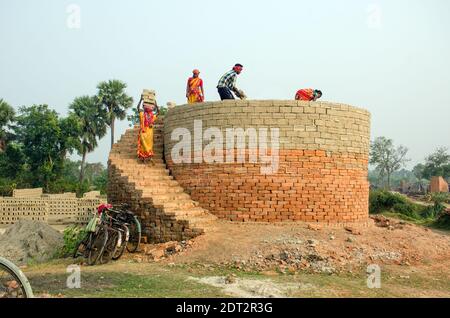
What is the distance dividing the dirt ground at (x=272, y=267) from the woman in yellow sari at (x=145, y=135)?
288cm

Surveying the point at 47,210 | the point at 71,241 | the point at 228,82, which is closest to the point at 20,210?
the point at 47,210

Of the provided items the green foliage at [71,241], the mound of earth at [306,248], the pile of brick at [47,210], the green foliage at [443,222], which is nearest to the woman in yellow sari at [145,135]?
the green foliage at [71,241]

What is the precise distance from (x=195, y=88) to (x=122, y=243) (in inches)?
201

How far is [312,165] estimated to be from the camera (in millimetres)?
→ 8234

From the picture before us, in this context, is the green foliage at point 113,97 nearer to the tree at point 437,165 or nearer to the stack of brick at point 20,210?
the stack of brick at point 20,210

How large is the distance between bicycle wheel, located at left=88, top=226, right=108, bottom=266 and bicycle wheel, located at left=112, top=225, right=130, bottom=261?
11.9 inches

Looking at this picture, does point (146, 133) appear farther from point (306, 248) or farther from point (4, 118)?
point (4, 118)

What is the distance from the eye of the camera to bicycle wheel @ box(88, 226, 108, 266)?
6.86m

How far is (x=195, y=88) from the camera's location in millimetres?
10781

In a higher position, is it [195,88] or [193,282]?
[195,88]

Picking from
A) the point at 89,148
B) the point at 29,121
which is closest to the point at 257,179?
the point at 89,148

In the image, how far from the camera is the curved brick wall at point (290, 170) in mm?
8070
